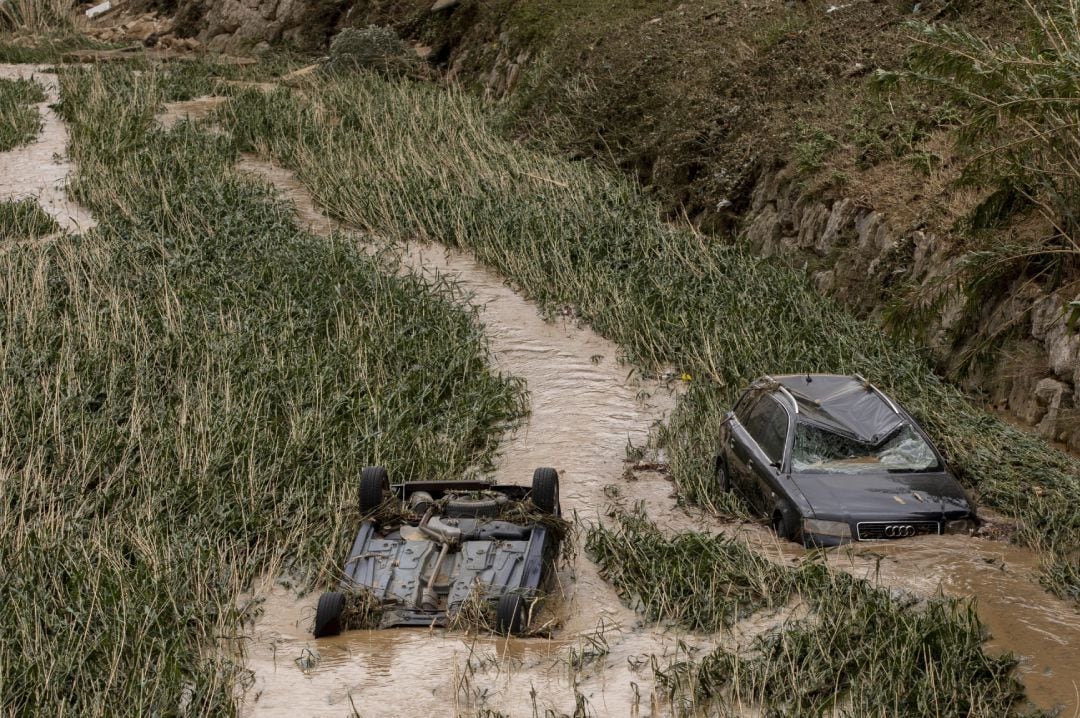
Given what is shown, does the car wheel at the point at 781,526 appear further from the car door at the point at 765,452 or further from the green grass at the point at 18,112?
the green grass at the point at 18,112

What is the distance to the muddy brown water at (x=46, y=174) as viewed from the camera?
850 inches

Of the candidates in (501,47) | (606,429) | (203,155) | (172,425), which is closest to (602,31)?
(501,47)

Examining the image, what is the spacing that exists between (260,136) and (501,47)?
23.1 ft

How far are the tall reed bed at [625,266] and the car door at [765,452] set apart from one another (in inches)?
22.8

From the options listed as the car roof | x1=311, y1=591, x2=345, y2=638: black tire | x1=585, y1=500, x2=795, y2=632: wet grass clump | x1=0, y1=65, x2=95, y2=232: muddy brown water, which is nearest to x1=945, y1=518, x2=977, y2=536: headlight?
the car roof

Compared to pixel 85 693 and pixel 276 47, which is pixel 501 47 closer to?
→ pixel 276 47

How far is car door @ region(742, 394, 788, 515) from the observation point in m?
11.2

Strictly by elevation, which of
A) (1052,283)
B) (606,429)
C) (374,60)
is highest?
(374,60)

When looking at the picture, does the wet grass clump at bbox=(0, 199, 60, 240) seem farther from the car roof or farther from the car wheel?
the car wheel

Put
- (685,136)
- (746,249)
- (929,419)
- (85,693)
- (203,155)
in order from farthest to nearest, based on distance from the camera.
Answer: (203,155) < (685,136) < (746,249) < (929,419) < (85,693)

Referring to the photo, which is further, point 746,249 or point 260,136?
point 260,136

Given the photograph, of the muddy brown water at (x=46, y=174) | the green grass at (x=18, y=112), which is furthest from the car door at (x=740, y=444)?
the green grass at (x=18, y=112)

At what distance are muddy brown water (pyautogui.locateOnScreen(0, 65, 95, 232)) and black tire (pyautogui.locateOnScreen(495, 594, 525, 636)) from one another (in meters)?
13.9

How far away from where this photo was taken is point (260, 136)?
24984 millimetres
